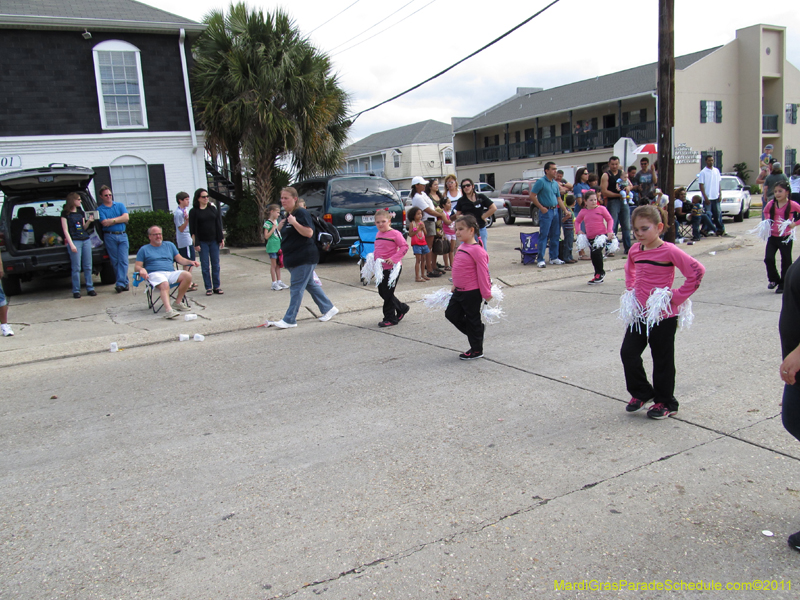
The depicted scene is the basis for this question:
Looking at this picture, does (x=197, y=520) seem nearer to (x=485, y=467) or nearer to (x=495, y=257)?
(x=485, y=467)

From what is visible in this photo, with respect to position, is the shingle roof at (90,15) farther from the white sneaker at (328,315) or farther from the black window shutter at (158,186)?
the white sneaker at (328,315)

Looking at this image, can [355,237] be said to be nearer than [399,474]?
No

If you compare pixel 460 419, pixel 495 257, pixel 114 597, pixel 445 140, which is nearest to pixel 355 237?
pixel 495 257

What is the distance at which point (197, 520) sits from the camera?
3.40 meters

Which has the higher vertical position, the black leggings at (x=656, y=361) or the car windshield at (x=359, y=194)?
the car windshield at (x=359, y=194)

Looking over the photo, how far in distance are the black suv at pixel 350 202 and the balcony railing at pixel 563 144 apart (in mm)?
24992

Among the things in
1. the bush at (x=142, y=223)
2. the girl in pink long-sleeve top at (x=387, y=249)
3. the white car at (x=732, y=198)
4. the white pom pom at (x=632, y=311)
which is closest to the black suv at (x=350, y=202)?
the bush at (x=142, y=223)

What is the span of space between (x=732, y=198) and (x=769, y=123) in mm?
21881

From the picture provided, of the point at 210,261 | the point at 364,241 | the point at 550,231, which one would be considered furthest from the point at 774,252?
the point at 210,261

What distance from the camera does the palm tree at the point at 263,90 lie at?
1590 centimetres

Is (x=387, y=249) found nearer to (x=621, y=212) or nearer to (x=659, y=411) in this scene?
(x=659, y=411)

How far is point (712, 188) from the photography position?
15383 millimetres

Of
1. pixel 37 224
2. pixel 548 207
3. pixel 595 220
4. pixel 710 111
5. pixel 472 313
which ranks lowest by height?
pixel 472 313

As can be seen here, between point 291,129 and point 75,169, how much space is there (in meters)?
6.34
